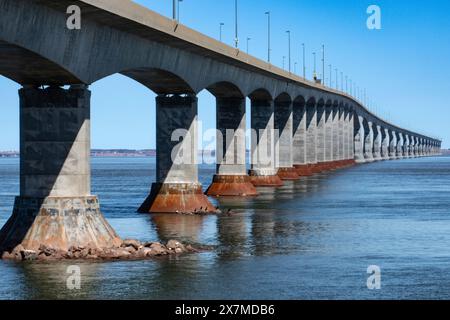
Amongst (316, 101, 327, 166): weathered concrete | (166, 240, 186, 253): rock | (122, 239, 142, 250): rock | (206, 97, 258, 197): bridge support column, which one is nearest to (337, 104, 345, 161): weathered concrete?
(316, 101, 327, 166): weathered concrete

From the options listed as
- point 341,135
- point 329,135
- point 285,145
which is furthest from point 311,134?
point 341,135

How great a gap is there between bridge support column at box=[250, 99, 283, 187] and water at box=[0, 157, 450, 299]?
74.1ft

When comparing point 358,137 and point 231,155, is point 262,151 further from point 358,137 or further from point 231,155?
point 358,137

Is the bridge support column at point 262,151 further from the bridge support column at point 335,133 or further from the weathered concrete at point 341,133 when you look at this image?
the weathered concrete at point 341,133

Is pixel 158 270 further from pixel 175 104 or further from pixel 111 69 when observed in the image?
pixel 175 104

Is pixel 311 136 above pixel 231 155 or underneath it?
above

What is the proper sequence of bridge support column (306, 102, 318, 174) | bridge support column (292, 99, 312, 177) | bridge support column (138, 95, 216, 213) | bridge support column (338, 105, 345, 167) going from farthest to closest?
bridge support column (338, 105, 345, 167)
bridge support column (306, 102, 318, 174)
bridge support column (292, 99, 312, 177)
bridge support column (138, 95, 216, 213)

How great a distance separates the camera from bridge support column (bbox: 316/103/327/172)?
122m

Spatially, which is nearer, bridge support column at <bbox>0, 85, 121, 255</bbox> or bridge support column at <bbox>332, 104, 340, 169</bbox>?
bridge support column at <bbox>0, 85, 121, 255</bbox>

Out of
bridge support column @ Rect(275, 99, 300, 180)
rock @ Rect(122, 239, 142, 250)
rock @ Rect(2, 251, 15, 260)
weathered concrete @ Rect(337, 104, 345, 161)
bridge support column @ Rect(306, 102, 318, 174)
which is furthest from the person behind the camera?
weathered concrete @ Rect(337, 104, 345, 161)

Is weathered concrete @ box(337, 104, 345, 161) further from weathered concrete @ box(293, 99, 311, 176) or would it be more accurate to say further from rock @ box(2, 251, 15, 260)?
rock @ box(2, 251, 15, 260)

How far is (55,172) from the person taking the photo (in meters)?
33.7

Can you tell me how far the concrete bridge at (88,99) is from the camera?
3203 cm

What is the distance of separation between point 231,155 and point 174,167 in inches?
677
